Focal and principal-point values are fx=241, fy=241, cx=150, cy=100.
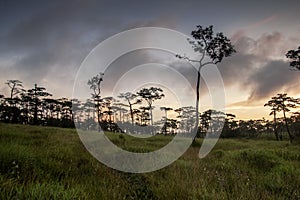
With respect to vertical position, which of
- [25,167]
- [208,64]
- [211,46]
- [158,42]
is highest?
[211,46]

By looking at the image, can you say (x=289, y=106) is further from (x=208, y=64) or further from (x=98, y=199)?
(x=98, y=199)

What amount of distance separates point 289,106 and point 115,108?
53615 millimetres

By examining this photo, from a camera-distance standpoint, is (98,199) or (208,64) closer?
(98,199)

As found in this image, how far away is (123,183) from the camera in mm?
5336

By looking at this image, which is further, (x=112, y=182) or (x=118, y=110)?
(x=118, y=110)

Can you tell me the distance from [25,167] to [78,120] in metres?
95.8

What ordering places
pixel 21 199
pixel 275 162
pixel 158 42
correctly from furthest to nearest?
pixel 158 42 < pixel 275 162 < pixel 21 199

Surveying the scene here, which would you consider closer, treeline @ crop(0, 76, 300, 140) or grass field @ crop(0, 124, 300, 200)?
grass field @ crop(0, 124, 300, 200)

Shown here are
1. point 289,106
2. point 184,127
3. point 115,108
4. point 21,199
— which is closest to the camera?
point 21,199

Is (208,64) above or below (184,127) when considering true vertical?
above

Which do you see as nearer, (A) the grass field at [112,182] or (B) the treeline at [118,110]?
(A) the grass field at [112,182]

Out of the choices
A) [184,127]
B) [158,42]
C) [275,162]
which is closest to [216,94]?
[158,42]

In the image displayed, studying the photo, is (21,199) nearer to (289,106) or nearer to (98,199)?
(98,199)

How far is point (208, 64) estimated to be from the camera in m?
24.5
